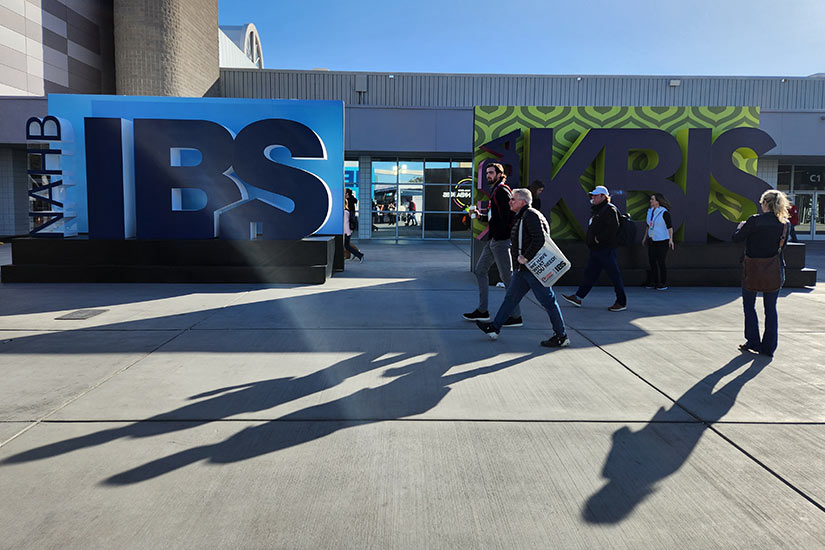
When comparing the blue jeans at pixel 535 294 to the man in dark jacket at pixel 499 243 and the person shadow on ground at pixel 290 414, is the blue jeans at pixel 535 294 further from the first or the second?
the person shadow on ground at pixel 290 414

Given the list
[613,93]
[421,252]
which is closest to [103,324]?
[421,252]

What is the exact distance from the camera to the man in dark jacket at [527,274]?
20.1 feet

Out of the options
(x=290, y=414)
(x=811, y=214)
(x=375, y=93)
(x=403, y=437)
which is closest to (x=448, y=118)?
(x=375, y=93)

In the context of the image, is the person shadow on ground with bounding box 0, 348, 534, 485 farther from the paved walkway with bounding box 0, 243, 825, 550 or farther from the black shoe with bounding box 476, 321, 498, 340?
the black shoe with bounding box 476, 321, 498, 340

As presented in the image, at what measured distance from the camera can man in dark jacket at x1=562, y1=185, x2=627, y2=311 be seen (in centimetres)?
843

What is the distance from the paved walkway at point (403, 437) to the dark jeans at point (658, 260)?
3.54 metres

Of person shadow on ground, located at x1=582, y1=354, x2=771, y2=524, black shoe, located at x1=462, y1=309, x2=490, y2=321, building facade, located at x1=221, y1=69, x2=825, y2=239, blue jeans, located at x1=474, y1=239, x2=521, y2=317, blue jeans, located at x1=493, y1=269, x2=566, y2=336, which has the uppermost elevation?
building facade, located at x1=221, y1=69, x2=825, y2=239

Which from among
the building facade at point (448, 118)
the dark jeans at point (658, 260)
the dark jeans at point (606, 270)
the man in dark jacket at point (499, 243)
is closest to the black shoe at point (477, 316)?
the man in dark jacket at point (499, 243)

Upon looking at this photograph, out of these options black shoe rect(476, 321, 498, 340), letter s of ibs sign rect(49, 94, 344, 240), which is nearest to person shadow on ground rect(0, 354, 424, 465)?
black shoe rect(476, 321, 498, 340)

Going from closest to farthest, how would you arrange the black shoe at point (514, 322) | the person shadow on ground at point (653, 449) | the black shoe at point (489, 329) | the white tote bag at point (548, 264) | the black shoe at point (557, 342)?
the person shadow on ground at point (653, 449)
the white tote bag at point (548, 264)
the black shoe at point (557, 342)
the black shoe at point (489, 329)
the black shoe at point (514, 322)

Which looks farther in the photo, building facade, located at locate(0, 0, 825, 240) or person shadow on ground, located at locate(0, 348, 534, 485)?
building facade, located at locate(0, 0, 825, 240)

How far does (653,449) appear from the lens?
3615 millimetres

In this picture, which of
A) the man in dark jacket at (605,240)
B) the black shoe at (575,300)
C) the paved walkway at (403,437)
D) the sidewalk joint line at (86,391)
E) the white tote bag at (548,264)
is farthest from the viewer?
the black shoe at (575,300)

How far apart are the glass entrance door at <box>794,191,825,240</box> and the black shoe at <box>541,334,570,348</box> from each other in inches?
1070
